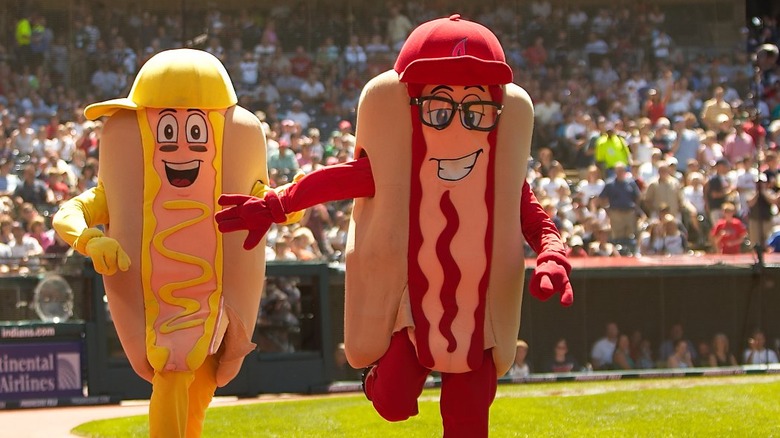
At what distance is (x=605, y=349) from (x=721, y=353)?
3.34ft

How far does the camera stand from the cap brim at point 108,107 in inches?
253

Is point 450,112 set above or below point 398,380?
above

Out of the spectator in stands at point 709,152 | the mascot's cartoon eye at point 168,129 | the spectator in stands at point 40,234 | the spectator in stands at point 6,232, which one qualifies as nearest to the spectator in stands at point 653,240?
the spectator in stands at point 709,152

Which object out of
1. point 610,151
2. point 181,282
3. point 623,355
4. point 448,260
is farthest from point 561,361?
point 448,260

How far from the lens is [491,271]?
577 cm

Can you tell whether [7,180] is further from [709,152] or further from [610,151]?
[709,152]

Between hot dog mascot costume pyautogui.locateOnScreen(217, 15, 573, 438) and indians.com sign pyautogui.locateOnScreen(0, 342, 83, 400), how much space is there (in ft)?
18.0

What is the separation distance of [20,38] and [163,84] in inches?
501

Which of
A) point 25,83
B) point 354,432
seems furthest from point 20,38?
point 354,432

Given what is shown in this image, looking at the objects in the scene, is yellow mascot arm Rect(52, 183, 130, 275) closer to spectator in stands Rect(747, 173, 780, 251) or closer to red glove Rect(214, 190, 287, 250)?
red glove Rect(214, 190, 287, 250)

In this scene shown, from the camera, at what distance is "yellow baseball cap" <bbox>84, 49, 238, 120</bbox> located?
21.0ft

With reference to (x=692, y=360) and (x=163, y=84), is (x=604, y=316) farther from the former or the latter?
(x=163, y=84)

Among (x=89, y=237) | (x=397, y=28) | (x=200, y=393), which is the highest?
(x=397, y=28)

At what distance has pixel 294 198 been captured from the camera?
5812 mm
